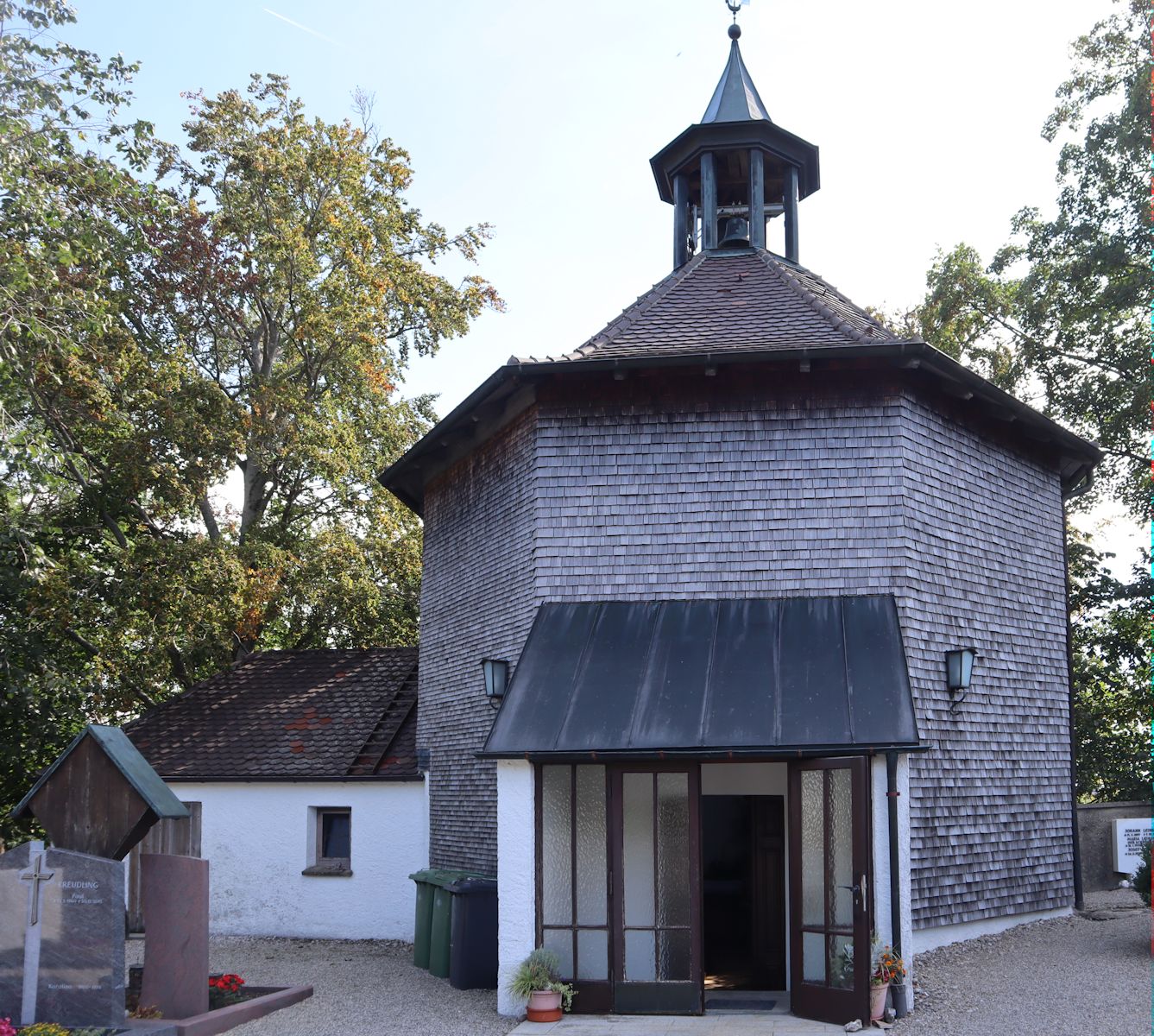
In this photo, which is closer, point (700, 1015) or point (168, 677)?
point (700, 1015)

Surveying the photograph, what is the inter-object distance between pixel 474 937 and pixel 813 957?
A: 3385 millimetres

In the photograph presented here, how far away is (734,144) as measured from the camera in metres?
15.3

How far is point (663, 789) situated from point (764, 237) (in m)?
7.99

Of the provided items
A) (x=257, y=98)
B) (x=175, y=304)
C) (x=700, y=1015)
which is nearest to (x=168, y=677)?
(x=175, y=304)

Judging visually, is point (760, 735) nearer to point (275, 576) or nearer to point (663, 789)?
point (663, 789)

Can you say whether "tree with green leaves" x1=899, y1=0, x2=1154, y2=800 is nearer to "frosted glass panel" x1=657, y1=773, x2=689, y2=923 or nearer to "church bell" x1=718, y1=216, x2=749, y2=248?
"church bell" x1=718, y1=216, x2=749, y2=248

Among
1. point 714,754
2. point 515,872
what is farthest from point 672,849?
point 515,872

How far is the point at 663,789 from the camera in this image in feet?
33.1

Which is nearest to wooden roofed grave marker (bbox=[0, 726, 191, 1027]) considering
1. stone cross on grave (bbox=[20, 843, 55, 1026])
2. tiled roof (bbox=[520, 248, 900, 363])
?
stone cross on grave (bbox=[20, 843, 55, 1026])

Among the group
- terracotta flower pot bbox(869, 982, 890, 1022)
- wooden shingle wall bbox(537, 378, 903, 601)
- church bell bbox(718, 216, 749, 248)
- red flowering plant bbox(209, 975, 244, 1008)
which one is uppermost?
church bell bbox(718, 216, 749, 248)

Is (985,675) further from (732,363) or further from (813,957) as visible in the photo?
(732,363)

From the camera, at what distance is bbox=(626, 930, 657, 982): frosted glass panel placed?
32.2ft

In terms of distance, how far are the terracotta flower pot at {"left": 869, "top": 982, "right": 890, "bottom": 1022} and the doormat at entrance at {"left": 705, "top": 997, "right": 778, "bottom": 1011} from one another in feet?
3.38

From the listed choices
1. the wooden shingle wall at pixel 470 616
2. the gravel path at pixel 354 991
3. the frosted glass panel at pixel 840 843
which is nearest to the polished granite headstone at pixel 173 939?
the gravel path at pixel 354 991
